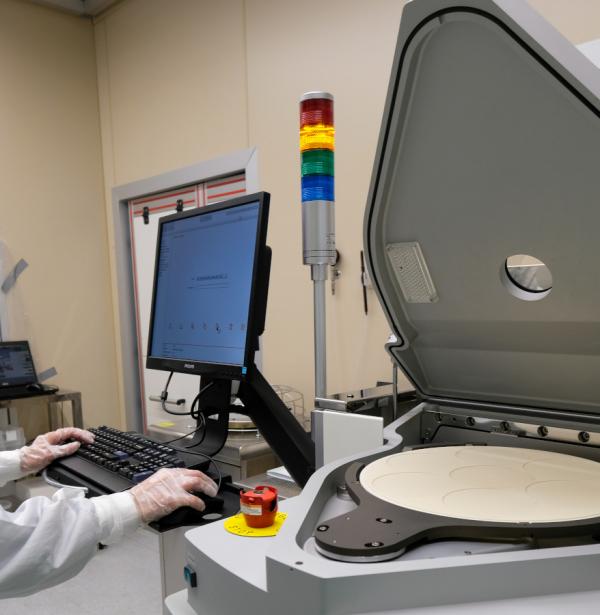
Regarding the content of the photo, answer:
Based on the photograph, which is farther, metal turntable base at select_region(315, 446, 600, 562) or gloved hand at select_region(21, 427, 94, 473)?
gloved hand at select_region(21, 427, 94, 473)

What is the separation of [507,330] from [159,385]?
261cm

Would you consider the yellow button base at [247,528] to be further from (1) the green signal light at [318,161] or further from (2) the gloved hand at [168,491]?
(1) the green signal light at [318,161]

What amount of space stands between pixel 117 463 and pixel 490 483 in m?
0.73

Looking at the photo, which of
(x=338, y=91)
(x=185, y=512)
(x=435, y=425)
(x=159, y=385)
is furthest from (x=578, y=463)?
(x=159, y=385)

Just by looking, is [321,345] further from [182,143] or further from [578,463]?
[182,143]

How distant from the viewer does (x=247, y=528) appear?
2.44 ft

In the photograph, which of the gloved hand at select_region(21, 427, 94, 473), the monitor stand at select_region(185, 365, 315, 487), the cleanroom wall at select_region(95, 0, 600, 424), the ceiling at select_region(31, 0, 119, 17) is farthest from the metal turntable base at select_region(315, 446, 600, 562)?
the ceiling at select_region(31, 0, 119, 17)

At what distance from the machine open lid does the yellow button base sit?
1.36ft

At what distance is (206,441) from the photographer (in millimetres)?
1271

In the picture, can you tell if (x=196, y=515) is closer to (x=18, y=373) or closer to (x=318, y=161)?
(x=318, y=161)

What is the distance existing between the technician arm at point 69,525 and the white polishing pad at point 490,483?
0.35 metres

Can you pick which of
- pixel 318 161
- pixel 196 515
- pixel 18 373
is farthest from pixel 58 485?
pixel 18 373

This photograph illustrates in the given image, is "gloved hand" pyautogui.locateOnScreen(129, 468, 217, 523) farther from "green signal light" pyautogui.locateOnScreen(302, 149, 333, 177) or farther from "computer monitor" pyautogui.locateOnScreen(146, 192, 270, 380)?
"green signal light" pyautogui.locateOnScreen(302, 149, 333, 177)

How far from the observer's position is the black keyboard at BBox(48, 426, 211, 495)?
1064mm
